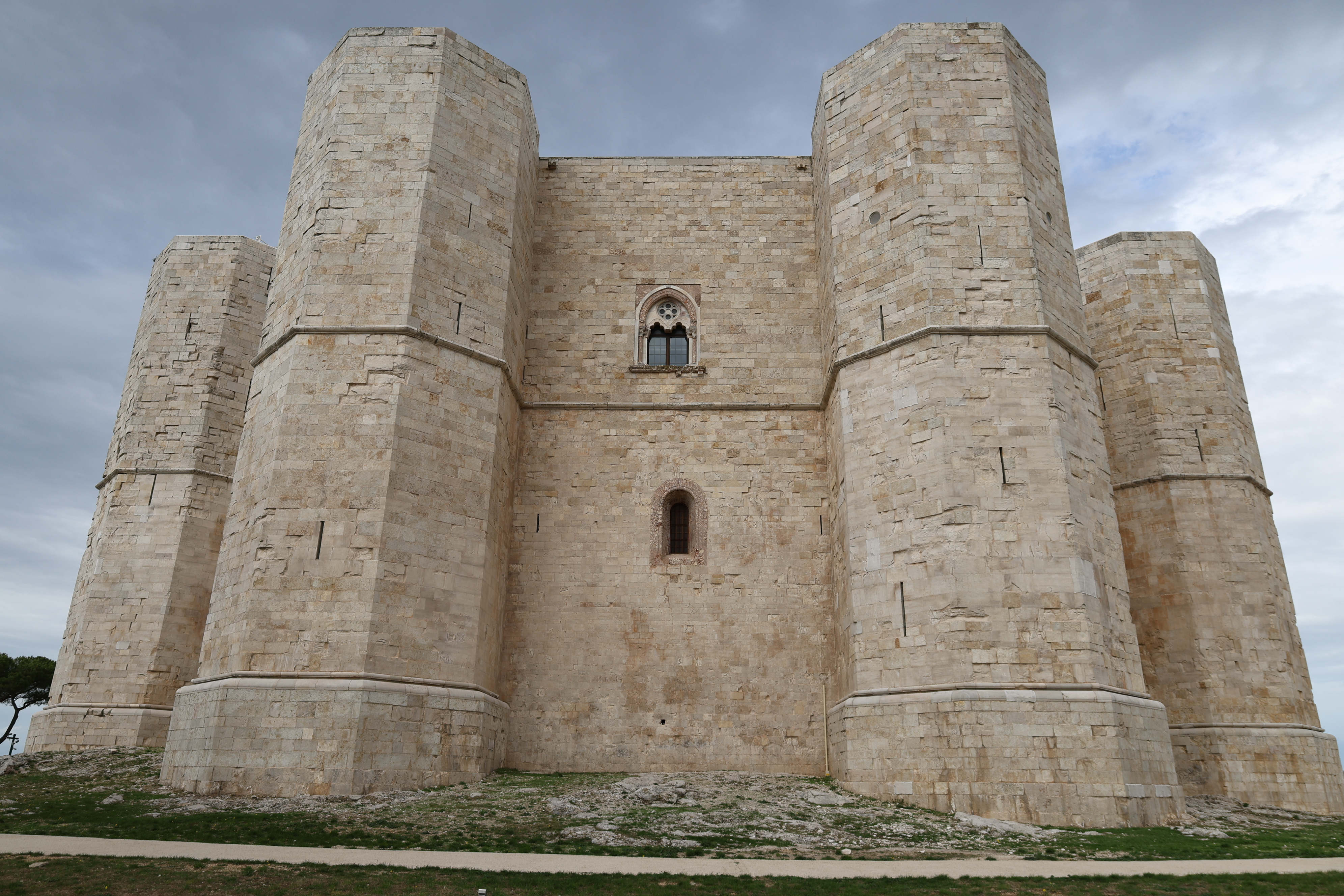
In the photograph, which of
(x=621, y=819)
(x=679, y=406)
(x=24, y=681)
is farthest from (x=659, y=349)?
(x=24, y=681)

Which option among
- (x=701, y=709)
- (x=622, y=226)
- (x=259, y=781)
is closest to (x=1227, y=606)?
(x=701, y=709)

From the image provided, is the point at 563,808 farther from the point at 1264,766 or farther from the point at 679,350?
the point at 1264,766

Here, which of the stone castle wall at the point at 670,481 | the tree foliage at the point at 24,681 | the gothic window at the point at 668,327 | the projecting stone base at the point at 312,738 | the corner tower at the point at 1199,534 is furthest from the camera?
the tree foliage at the point at 24,681

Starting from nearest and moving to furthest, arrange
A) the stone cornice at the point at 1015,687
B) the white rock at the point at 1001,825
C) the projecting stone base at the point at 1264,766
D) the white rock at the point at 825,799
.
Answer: the white rock at the point at 1001,825 → the white rock at the point at 825,799 → the stone cornice at the point at 1015,687 → the projecting stone base at the point at 1264,766

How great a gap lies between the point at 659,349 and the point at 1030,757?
9838 millimetres

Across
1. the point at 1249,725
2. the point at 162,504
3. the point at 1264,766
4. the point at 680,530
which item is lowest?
the point at 1264,766

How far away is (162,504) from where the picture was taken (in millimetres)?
18109

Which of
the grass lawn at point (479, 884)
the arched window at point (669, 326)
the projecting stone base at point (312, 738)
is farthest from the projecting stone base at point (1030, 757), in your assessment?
the arched window at point (669, 326)

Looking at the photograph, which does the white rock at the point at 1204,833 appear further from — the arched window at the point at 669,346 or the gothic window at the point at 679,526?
the arched window at the point at 669,346

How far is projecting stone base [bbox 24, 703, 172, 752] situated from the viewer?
16531 millimetres

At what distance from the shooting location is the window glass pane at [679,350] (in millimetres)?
17250

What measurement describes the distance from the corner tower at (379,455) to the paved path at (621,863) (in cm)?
312

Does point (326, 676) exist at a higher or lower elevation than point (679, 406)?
lower

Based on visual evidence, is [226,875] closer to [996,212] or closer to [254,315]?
[996,212]
